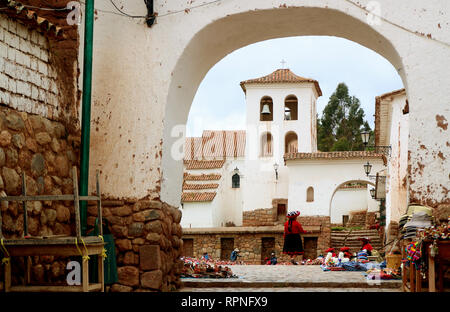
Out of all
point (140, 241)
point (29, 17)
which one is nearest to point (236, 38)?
point (29, 17)

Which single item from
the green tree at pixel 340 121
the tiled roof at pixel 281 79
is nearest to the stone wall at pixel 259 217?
the tiled roof at pixel 281 79

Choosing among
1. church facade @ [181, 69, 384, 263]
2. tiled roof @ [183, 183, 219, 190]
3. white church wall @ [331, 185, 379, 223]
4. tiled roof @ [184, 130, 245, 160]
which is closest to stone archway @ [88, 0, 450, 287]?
church facade @ [181, 69, 384, 263]

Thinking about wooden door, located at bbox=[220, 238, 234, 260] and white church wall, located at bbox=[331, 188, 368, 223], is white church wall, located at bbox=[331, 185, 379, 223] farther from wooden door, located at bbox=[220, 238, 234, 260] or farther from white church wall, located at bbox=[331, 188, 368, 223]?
wooden door, located at bbox=[220, 238, 234, 260]

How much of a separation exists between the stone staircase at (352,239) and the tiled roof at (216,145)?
28.0 feet

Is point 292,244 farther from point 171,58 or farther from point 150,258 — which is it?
point 171,58

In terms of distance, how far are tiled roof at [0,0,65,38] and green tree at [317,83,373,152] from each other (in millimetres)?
42693

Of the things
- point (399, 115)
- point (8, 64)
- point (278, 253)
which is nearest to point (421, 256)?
point (8, 64)

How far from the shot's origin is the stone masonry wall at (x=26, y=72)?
5551 mm

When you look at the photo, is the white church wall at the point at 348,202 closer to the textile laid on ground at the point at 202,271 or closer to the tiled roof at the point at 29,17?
the textile laid on ground at the point at 202,271

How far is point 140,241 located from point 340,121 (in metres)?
44.0

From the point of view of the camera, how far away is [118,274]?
6371mm

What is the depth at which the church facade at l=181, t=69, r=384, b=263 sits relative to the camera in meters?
28.8

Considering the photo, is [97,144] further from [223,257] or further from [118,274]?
[223,257]

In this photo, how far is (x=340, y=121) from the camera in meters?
49.1
